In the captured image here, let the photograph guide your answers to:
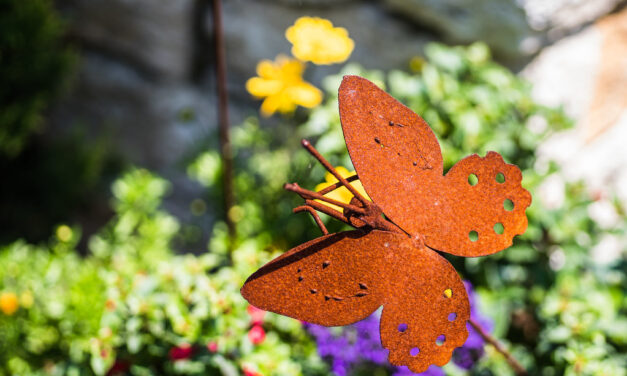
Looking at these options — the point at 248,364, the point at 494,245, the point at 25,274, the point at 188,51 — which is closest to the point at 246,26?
the point at 188,51

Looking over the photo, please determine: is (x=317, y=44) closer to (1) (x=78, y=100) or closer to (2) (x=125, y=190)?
(2) (x=125, y=190)

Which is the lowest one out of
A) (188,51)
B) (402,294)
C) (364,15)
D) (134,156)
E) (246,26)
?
(134,156)

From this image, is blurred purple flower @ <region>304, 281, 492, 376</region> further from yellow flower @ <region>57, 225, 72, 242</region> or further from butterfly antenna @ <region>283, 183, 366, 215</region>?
yellow flower @ <region>57, 225, 72, 242</region>

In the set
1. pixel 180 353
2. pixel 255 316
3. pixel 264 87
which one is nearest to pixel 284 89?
pixel 264 87

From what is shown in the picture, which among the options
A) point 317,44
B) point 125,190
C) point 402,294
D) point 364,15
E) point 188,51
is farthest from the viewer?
point 188,51

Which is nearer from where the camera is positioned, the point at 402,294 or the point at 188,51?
the point at 402,294

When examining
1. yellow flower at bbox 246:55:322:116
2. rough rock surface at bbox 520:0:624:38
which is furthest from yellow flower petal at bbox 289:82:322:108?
rough rock surface at bbox 520:0:624:38

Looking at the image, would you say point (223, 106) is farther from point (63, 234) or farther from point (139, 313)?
point (63, 234)
